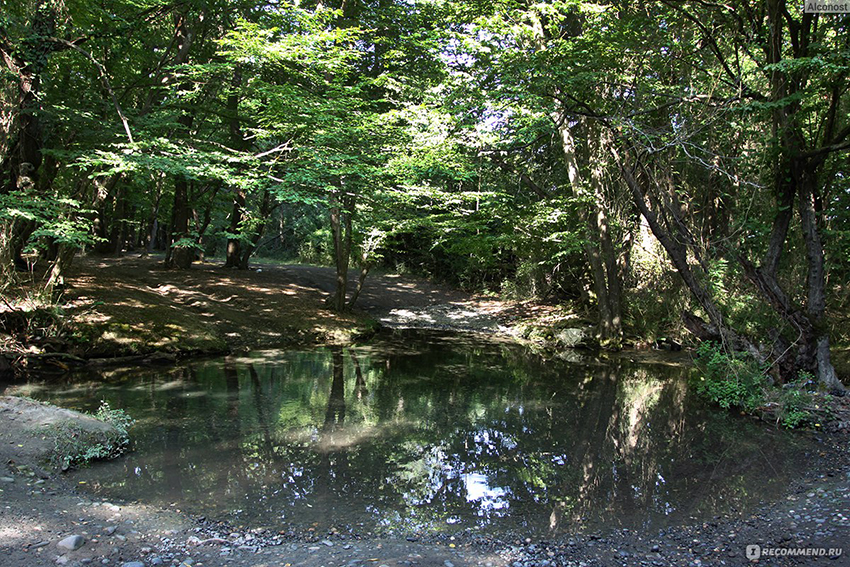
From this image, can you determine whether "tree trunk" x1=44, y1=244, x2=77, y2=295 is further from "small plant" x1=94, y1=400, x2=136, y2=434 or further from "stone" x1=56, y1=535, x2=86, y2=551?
"stone" x1=56, y1=535, x2=86, y2=551

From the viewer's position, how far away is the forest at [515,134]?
8.09 metres

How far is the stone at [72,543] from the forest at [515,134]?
6384 mm

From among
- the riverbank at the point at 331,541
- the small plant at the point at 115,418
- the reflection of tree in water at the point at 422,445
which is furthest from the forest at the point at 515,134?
the riverbank at the point at 331,541

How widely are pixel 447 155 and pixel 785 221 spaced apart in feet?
22.3

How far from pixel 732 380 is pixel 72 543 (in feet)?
28.7

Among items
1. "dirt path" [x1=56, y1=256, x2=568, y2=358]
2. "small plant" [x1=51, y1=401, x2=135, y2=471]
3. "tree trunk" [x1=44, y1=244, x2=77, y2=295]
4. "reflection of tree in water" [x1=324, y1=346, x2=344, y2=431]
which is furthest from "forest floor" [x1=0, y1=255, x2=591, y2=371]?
"small plant" [x1=51, y1=401, x2=135, y2=471]

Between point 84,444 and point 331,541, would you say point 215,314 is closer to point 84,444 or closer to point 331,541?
point 84,444

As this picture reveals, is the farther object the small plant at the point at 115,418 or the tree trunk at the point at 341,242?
the tree trunk at the point at 341,242

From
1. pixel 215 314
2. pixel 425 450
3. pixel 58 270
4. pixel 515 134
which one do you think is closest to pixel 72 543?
pixel 425 450

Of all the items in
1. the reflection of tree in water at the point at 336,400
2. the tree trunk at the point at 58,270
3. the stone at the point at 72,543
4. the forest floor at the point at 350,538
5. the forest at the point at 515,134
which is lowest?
the reflection of tree in water at the point at 336,400

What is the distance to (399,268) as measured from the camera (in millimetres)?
26141

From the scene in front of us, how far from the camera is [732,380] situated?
810 centimetres

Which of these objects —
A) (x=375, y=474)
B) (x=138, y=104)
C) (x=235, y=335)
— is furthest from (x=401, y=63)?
(x=375, y=474)

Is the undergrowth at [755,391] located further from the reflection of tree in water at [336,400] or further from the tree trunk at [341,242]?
the tree trunk at [341,242]
